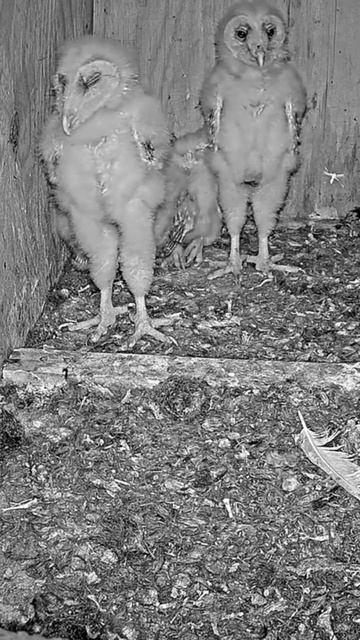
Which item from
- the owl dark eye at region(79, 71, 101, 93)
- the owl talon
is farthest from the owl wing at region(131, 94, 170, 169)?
the owl talon

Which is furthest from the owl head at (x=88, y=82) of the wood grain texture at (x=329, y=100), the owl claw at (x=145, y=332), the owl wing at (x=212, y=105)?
the wood grain texture at (x=329, y=100)

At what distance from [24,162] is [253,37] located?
3.60 ft

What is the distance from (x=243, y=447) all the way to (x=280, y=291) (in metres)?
1.27

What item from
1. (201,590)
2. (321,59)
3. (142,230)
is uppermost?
(321,59)

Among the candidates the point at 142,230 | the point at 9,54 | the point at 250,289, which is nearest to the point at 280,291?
the point at 250,289

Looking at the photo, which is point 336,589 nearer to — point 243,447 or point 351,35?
point 243,447

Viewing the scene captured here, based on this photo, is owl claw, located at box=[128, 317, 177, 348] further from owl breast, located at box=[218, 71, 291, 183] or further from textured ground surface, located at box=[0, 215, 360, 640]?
owl breast, located at box=[218, 71, 291, 183]

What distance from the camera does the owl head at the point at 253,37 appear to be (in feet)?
15.3

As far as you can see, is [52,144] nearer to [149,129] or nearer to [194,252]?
[149,129]

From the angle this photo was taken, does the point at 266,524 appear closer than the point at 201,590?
No

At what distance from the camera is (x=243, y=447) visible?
389 centimetres

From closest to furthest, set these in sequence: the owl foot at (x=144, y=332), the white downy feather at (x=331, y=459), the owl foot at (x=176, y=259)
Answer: the white downy feather at (x=331, y=459)
the owl foot at (x=144, y=332)
the owl foot at (x=176, y=259)

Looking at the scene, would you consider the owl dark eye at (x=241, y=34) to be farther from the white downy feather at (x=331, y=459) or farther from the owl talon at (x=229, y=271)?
the white downy feather at (x=331, y=459)

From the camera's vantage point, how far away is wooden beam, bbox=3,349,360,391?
4152mm
